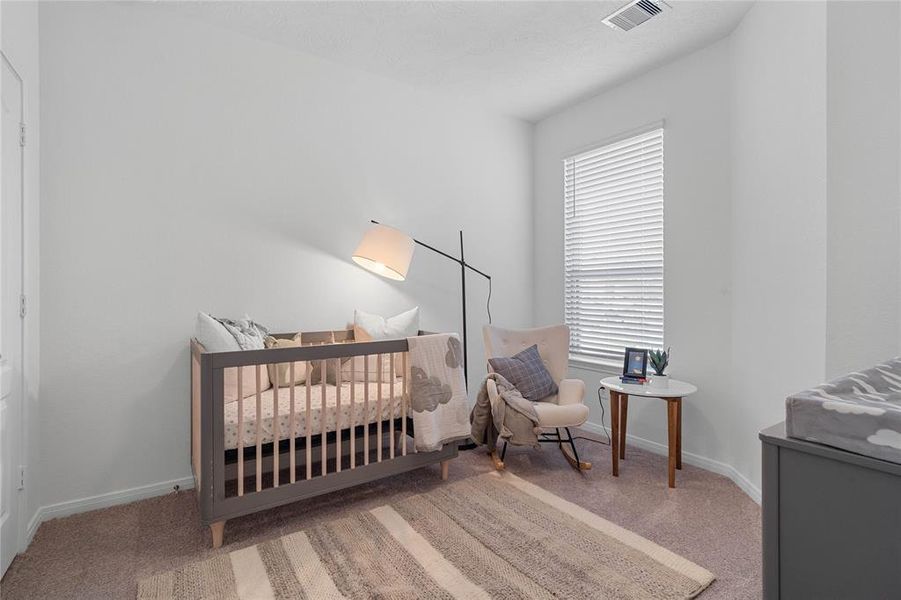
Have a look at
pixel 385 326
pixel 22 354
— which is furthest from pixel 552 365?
pixel 22 354

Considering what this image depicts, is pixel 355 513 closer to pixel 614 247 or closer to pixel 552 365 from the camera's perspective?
pixel 552 365

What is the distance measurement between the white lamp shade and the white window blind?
153 cm

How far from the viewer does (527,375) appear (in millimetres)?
2838

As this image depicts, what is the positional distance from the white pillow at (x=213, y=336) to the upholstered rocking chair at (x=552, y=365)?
148cm

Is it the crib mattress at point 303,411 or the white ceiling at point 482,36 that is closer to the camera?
the crib mattress at point 303,411

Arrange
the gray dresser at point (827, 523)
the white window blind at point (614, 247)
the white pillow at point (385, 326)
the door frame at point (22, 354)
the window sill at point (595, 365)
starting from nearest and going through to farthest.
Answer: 1. the gray dresser at point (827, 523)
2. the door frame at point (22, 354)
3. the white pillow at point (385, 326)
4. the white window blind at point (614, 247)
5. the window sill at point (595, 365)

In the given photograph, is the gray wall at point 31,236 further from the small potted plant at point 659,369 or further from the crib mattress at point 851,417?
the small potted plant at point 659,369

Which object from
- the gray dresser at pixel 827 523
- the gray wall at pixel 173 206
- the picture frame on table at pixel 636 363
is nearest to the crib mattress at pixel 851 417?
the gray dresser at pixel 827 523

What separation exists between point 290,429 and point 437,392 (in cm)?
77

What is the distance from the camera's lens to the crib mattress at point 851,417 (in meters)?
0.61

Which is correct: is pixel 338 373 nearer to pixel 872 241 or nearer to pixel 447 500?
pixel 447 500

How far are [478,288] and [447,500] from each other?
1.77 meters

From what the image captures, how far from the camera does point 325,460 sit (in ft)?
6.78

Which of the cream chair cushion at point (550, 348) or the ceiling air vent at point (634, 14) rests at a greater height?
the ceiling air vent at point (634, 14)
